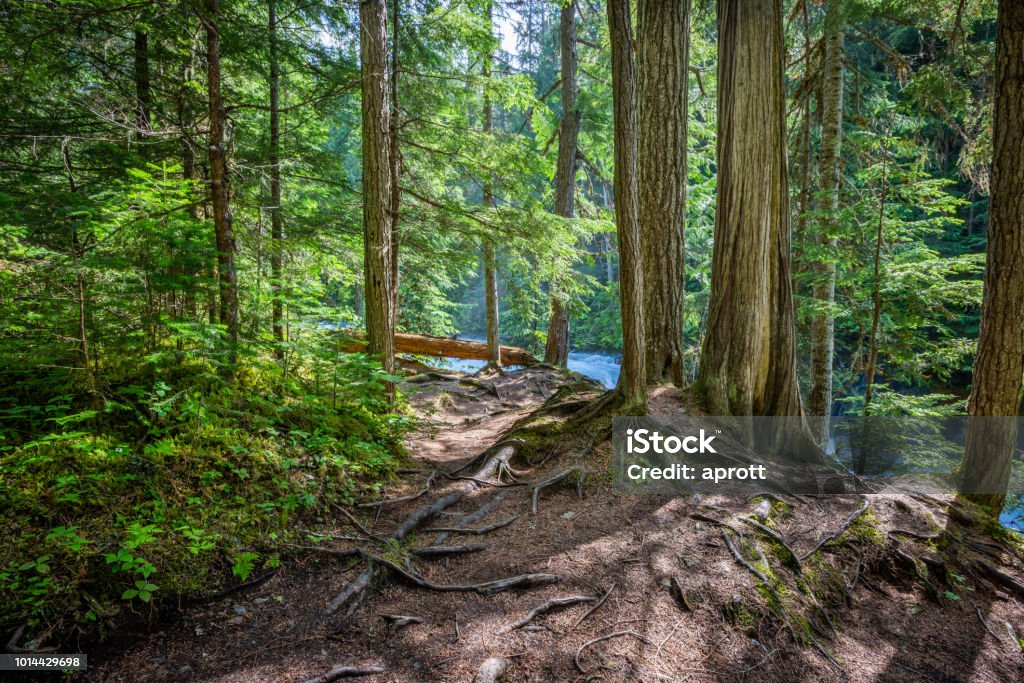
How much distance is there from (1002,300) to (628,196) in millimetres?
3483

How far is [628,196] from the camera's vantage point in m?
4.46

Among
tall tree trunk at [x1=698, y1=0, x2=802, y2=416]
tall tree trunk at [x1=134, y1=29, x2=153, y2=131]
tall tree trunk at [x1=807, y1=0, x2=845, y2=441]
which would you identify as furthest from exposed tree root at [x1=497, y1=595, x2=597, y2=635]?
tall tree trunk at [x1=807, y1=0, x2=845, y2=441]

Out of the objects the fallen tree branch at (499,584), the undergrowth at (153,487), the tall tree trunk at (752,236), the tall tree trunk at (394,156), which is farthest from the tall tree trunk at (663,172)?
the undergrowth at (153,487)

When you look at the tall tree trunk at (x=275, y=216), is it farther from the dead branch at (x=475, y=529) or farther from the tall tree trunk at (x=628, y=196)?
the tall tree trunk at (x=628, y=196)

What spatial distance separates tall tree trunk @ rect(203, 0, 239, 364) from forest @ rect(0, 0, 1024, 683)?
0.03 meters

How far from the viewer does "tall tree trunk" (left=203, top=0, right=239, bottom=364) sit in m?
4.49

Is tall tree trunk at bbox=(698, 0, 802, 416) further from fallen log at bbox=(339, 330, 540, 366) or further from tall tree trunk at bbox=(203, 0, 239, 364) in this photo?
fallen log at bbox=(339, 330, 540, 366)

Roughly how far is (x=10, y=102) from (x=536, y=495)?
722 centimetres

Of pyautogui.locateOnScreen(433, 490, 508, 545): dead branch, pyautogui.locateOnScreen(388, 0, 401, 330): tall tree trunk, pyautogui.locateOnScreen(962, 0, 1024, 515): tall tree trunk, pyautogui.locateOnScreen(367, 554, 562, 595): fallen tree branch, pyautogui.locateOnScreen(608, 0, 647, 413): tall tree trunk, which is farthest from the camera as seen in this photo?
pyautogui.locateOnScreen(388, 0, 401, 330): tall tree trunk

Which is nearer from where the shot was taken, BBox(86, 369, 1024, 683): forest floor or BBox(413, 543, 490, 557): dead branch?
BBox(86, 369, 1024, 683): forest floor

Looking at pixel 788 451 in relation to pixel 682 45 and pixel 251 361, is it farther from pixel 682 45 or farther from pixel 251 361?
pixel 251 361

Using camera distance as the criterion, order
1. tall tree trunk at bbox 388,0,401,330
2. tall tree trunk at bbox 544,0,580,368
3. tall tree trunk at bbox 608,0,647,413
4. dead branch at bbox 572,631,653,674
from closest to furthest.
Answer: dead branch at bbox 572,631,653,674 < tall tree trunk at bbox 608,0,647,413 < tall tree trunk at bbox 388,0,401,330 < tall tree trunk at bbox 544,0,580,368

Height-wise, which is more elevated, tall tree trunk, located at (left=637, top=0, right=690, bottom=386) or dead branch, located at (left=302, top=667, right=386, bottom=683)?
tall tree trunk, located at (left=637, top=0, right=690, bottom=386)

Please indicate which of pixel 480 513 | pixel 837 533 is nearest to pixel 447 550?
pixel 480 513
